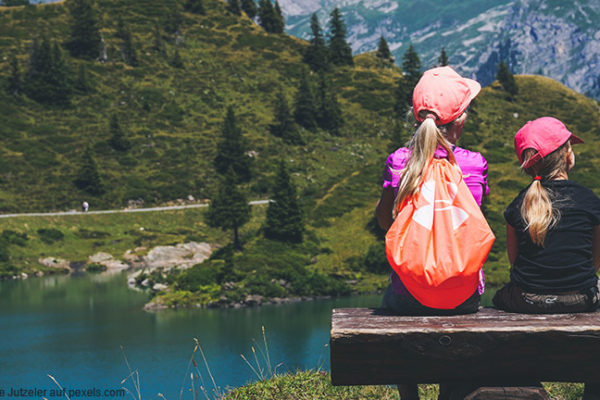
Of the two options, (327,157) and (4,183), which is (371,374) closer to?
(4,183)

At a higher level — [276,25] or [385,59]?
[276,25]

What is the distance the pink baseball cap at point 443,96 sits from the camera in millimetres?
4246

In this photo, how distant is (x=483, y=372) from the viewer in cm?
392

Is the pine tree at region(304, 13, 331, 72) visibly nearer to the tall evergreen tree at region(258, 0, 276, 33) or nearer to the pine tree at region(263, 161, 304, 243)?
the tall evergreen tree at region(258, 0, 276, 33)

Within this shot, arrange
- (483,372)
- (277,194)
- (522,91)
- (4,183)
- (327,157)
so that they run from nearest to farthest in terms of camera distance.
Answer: (483,372) → (277,194) → (4,183) → (327,157) → (522,91)

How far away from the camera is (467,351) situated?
12.6 feet

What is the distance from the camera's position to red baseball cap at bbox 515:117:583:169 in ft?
14.4

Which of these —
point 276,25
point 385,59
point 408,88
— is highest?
point 276,25

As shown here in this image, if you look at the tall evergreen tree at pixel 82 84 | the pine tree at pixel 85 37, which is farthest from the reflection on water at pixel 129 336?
the pine tree at pixel 85 37

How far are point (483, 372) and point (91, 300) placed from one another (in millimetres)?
40699

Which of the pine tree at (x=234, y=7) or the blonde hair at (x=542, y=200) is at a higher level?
the pine tree at (x=234, y=7)

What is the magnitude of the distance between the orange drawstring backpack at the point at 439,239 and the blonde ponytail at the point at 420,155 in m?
0.04

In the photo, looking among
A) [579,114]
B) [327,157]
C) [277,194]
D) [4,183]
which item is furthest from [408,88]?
[4,183]

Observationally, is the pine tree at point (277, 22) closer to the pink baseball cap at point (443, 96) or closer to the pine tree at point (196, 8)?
the pine tree at point (196, 8)
